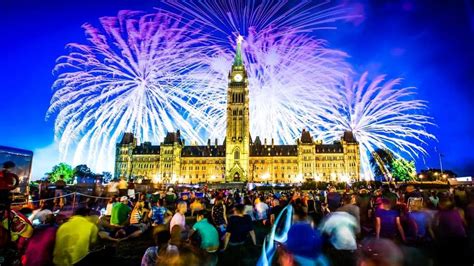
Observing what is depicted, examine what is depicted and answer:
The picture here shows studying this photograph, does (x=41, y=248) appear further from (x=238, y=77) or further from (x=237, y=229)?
(x=238, y=77)

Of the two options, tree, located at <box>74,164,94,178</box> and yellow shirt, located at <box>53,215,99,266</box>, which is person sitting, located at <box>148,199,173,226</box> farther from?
tree, located at <box>74,164,94,178</box>

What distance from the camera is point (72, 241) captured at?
6.30 metres

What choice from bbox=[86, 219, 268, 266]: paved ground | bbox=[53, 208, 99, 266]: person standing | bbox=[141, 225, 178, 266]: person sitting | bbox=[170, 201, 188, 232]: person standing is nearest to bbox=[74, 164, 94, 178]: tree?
bbox=[86, 219, 268, 266]: paved ground

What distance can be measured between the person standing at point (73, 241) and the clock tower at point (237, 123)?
91293 millimetres

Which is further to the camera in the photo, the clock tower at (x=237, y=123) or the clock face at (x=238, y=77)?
the clock face at (x=238, y=77)

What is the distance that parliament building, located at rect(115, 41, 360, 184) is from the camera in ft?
333

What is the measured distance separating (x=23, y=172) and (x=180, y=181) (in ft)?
309

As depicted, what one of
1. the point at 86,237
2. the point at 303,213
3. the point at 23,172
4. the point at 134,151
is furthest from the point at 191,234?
the point at 134,151

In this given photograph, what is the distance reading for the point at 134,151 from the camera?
4368 inches

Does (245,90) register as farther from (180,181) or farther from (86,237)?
(86,237)

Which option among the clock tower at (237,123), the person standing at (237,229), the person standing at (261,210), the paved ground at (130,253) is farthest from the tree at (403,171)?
the person standing at (237,229)

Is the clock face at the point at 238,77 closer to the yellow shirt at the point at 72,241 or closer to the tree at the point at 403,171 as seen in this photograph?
the tree at the point at 403,171

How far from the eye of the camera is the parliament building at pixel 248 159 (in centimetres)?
10150

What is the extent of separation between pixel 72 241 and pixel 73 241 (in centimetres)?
2
